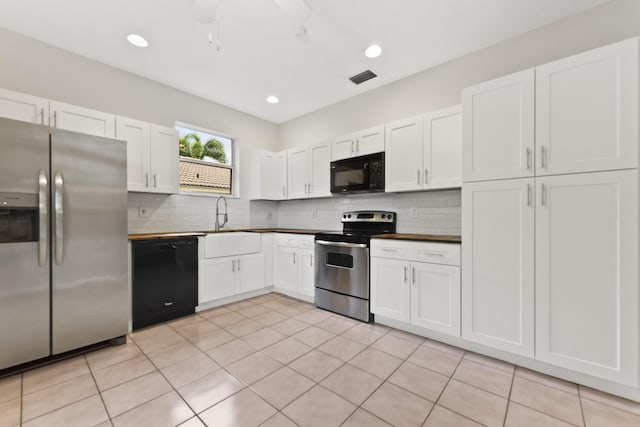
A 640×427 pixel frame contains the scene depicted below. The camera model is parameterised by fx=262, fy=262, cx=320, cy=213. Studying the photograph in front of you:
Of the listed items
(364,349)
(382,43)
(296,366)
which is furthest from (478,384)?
(382,43)

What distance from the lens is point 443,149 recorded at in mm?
2713

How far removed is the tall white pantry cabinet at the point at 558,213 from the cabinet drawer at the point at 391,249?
20.9 inches

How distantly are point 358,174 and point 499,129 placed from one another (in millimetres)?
1588

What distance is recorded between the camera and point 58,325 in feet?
6.81

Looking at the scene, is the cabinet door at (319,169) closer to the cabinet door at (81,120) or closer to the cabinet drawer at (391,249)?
the cabinet drawer at (391,249)

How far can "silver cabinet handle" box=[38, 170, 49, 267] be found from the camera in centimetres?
200

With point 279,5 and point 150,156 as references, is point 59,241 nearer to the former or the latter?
point 150,156

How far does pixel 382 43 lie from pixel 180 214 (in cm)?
325

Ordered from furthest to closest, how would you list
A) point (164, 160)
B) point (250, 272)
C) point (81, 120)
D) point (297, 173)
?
point (297, 173), point (250, 272), point (164, 160), point (81, 120)

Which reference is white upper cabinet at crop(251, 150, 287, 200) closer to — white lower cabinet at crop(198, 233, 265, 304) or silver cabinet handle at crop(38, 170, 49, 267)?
white lower cabinet at crop(198, 233, 265, 304)

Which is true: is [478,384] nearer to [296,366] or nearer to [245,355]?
[296,366]

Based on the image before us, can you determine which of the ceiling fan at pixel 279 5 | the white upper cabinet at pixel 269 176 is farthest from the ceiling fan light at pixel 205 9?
the white upper cabinet at pixel 269 176

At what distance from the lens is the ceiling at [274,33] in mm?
2191

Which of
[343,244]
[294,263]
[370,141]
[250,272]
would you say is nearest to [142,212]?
[250,272]
